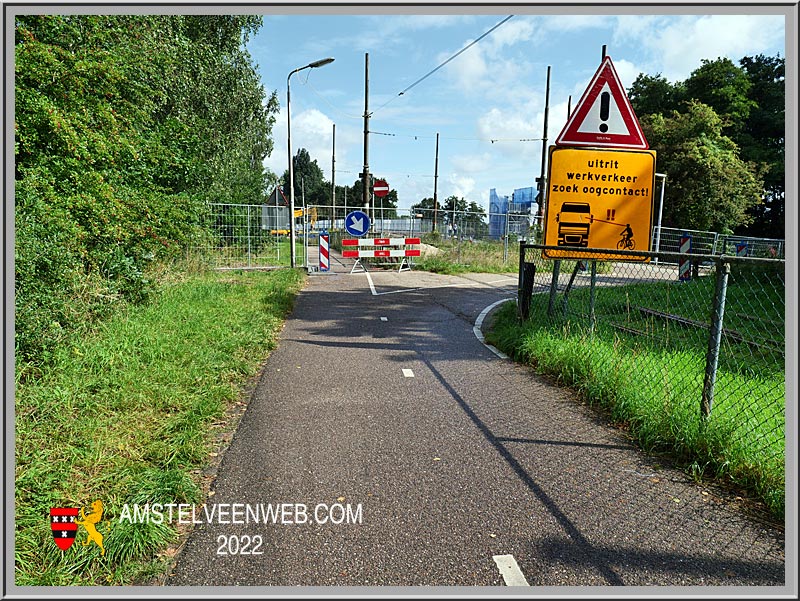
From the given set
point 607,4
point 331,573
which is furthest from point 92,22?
point 331,573

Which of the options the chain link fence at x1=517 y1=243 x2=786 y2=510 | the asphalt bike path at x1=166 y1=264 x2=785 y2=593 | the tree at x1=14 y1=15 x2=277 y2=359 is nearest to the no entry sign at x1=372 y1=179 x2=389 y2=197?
the tree at x1=14 y1=15 x2=277 y2=359

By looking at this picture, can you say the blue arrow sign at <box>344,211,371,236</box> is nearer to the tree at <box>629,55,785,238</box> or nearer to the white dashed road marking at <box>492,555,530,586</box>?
the white dashed road marking at <box>492,555,530,586</box>

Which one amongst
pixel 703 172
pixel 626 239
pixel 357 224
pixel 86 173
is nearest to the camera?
pixel 626 239

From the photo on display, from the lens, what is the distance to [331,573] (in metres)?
2.62

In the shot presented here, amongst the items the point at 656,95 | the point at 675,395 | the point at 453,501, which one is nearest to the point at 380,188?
the point at 675,395

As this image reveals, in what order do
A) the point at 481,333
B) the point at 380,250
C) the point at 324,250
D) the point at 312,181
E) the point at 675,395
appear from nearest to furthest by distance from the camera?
the point at 675,395 → the point at 481,333 → the point at 324,250 → the point at 380,250 → the point at 312,181

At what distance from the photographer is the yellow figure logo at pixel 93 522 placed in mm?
2760

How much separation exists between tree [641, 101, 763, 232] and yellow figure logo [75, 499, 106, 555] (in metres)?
34.8

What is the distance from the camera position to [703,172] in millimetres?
32031

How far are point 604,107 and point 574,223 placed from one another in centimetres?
130

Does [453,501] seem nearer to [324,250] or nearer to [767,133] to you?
[324,250]

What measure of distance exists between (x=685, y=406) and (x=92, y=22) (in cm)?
977

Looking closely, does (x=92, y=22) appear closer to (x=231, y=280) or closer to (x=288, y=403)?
(x=231, y=280)

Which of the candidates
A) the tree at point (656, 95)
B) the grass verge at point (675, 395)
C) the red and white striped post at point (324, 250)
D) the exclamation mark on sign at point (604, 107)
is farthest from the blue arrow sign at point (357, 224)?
the tree at point (656, 95)
